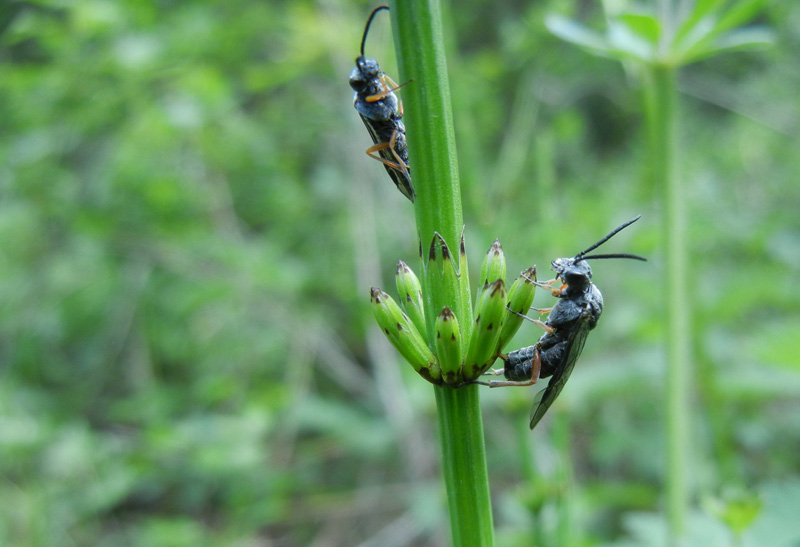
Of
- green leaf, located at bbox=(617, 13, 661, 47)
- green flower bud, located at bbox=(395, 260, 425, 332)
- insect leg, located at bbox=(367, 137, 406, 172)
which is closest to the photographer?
green flower bud, located at bbox=(395, 260, 425, 332)

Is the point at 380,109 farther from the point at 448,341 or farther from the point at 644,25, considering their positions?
the point at 644,25

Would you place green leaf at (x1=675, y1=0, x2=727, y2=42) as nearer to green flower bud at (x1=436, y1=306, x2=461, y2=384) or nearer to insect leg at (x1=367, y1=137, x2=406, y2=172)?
insect leg at (x1=367, y1=137, x2=406, y2=172)

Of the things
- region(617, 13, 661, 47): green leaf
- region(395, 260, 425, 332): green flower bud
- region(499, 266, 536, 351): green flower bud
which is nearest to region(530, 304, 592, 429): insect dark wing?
region(499, 266, 536, 351): green flower bud

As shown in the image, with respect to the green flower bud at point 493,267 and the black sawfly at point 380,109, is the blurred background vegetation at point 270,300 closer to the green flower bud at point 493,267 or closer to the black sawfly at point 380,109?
the black sawfly at point 380,109

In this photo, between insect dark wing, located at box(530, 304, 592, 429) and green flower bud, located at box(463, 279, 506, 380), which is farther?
insect dark wing, located at box(530, 304, 592, 429)

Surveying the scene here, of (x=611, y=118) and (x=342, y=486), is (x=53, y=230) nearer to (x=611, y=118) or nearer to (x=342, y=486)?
(x=342, y=486)
